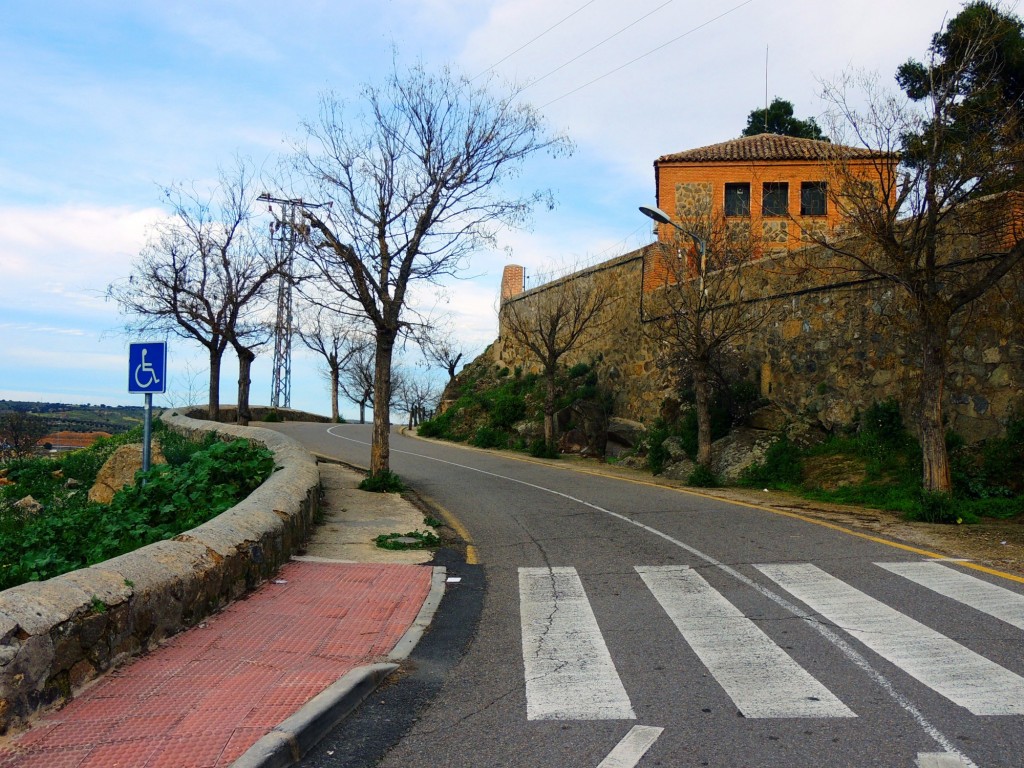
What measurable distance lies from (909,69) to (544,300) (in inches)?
620

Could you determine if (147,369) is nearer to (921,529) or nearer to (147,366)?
(147,366)

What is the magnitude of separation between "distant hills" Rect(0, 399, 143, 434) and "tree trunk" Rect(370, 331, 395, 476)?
22.3 meters

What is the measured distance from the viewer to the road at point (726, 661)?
466 centimetres

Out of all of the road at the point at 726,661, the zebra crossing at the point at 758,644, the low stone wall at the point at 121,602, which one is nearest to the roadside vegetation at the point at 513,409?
the road at the point at 726,661

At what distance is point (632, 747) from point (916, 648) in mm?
2884

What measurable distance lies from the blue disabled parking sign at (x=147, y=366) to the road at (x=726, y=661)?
5946 millimetres

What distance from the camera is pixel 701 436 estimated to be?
1972 cm

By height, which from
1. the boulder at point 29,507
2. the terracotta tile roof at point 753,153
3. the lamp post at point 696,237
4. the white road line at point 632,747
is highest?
the terracotta tile roof at point 753,153

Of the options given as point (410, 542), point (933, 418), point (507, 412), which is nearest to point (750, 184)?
point (507, 412)

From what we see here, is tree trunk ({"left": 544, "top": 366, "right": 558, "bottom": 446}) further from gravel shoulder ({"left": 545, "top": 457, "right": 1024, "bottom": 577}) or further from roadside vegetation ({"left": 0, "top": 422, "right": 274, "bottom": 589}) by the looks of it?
roadside vegetation ({"left": 0, "top": 422, "right": 274, "bottom": 589})

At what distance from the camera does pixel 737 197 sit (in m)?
29.6

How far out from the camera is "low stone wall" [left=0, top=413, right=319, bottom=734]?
4742mm

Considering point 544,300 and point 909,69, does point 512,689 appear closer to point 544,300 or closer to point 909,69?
point 909,69

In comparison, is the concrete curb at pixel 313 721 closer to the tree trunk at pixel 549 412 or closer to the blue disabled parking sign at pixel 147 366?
the blue disabled parking sign at pixel 147 366
